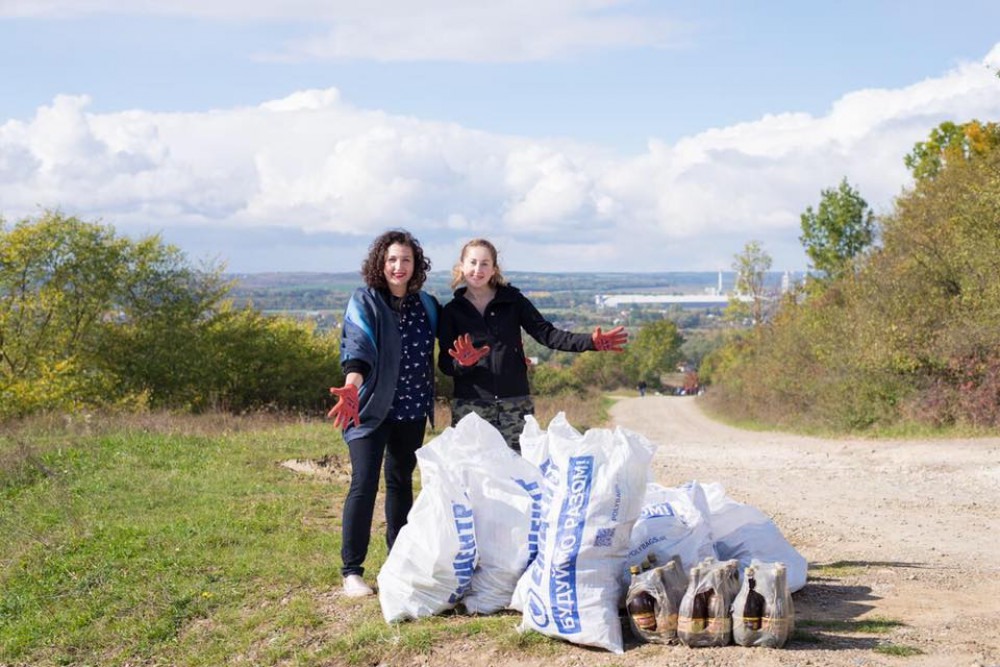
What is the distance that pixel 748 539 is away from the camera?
5.25 meters

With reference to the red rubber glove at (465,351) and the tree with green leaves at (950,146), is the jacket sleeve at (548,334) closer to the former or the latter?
the red rubber glove at (465,351)

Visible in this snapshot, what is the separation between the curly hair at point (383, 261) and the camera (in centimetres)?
527

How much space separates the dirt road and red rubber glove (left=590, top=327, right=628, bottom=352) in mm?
1685

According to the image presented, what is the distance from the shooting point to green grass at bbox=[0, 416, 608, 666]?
4.94 meters

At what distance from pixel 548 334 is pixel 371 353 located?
3.44 feet

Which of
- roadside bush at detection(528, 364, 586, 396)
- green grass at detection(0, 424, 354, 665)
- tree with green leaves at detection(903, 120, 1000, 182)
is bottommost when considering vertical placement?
roadside bush at detection(528, 364, 586, 396)

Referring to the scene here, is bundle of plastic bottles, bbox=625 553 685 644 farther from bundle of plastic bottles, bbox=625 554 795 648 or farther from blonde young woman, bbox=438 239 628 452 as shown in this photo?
blonde young woman, bbox=438 239 628 452

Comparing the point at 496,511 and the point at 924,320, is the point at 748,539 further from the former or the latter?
the point at 924,320

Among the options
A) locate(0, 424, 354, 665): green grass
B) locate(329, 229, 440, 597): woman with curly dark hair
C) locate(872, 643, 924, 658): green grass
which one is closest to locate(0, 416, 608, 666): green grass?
locate(0, 424, 354, 665): green grass

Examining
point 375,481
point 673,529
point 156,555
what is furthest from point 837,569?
point 156,555

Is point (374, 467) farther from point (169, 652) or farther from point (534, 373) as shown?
point (534, 373)

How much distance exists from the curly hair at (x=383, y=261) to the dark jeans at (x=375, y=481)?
0.76 metres

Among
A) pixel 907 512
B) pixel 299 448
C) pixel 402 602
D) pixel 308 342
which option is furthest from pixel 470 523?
pixel 308 342

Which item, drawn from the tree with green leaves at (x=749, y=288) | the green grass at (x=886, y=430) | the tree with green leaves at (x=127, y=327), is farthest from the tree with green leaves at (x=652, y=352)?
the tree with green leaves at (x=127, y=327)
